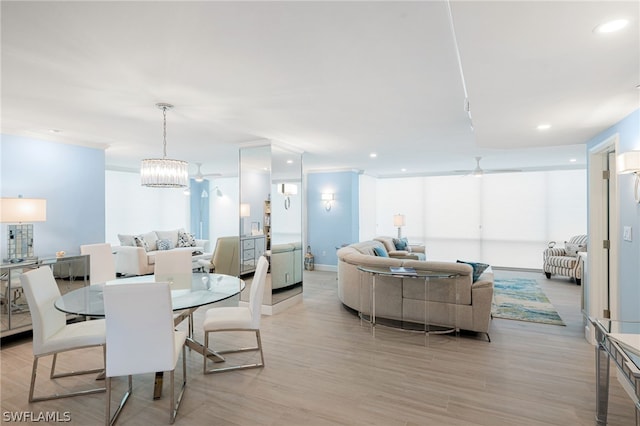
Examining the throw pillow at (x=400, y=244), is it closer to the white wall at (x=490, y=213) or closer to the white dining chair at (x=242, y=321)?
the white wall at (x=490, y=213)

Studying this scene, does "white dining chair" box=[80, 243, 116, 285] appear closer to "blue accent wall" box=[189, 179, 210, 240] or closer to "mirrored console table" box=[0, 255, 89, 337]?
"mirrored console table" box=[0, 255, 89, 337]

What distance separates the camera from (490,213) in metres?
8.69

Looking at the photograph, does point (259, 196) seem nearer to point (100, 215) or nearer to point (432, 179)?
point (100, 215)

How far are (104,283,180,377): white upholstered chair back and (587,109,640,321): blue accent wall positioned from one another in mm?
3648

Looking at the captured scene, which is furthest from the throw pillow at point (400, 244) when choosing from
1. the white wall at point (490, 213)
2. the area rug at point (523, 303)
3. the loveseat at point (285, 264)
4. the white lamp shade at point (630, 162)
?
the white lamp shade at point (630, 162)

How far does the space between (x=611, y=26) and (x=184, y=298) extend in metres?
3.28

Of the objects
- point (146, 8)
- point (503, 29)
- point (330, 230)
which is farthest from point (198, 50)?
point (330, 230)

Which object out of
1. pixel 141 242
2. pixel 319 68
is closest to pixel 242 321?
pixel 319 68

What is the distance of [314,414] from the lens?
Answer: 2445 mm

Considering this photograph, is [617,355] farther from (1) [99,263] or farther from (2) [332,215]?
(2) [332,215]

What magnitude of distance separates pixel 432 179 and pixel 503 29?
26.4ft

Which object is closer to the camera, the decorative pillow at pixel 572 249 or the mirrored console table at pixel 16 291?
the mirrored console table at pixel 16 291

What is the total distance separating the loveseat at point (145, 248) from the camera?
23.4 feet

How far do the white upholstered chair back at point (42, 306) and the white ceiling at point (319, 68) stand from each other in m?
1.55
